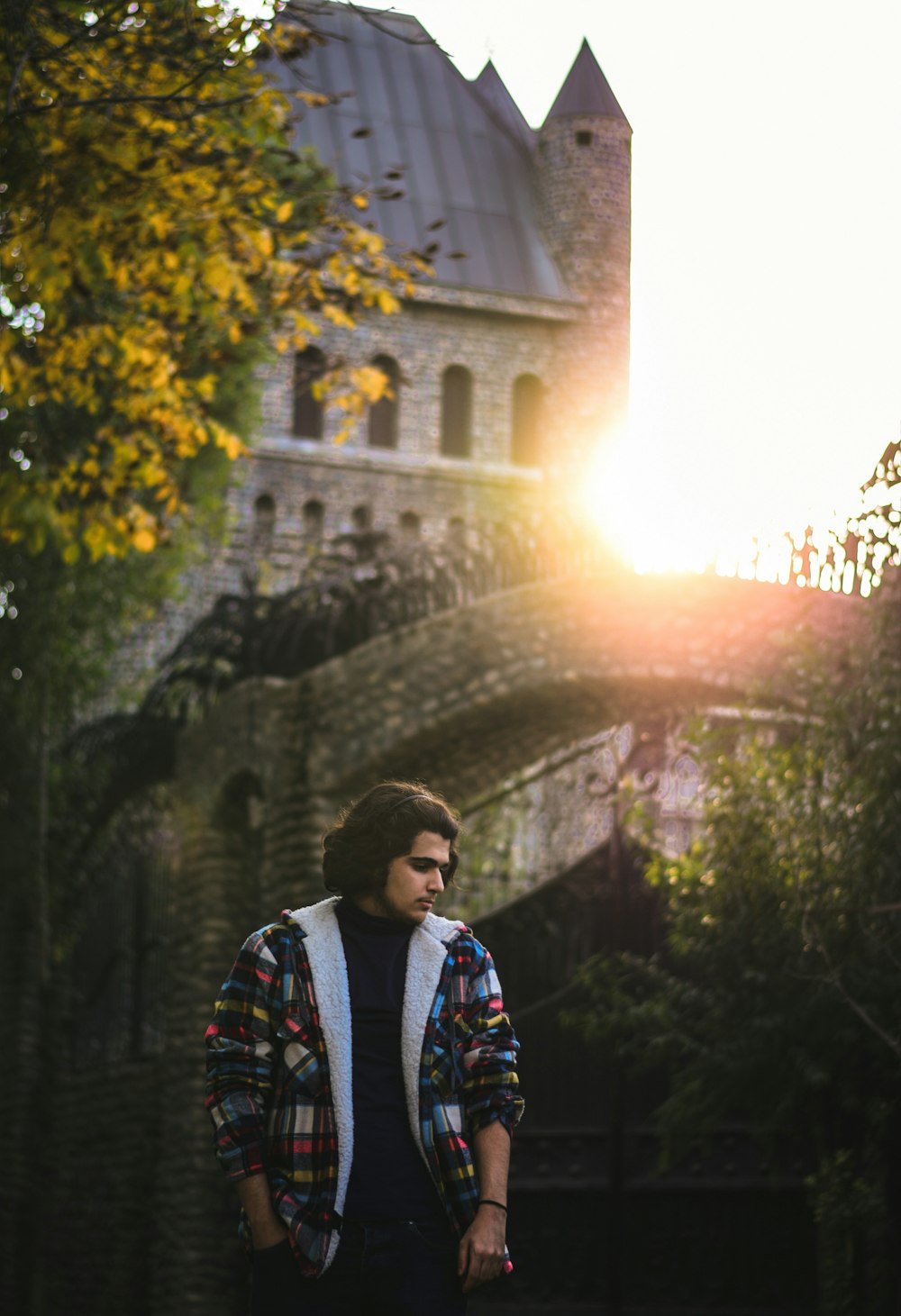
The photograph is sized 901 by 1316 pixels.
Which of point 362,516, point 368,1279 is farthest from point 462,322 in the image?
point 368,1279

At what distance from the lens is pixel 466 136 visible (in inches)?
1253

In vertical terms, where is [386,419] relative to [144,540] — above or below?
above

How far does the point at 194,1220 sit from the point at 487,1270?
7.56 metres

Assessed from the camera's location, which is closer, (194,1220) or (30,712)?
(194,1220)

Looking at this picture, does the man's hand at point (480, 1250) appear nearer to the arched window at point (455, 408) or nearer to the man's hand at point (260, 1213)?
the man's hand at point (260, 1213)

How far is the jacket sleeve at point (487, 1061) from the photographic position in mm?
3729

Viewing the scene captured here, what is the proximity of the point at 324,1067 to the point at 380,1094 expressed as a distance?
0.39 feet

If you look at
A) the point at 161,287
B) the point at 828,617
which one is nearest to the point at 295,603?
the point at 161,287

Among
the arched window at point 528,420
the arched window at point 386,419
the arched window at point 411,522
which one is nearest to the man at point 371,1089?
the arched window at point 411,522

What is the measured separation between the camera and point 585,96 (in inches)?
1248

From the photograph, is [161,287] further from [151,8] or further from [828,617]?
[828,617]

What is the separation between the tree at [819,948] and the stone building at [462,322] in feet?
69.3

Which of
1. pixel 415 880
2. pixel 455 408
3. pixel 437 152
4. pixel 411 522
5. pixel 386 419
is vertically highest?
pixel 437 152

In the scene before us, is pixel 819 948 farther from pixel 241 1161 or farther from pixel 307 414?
pixel 307 414
